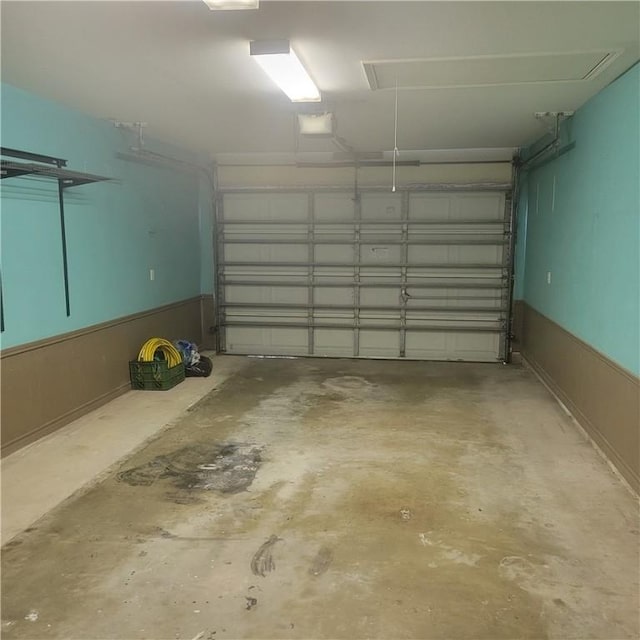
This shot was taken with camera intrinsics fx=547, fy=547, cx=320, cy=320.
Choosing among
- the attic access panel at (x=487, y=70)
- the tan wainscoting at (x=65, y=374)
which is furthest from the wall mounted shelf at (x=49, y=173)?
the attic access panel at (x=487, y=70)

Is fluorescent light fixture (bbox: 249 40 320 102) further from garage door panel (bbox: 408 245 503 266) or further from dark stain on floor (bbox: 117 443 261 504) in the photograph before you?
garage door panel (bbox: 408 245 503 266)

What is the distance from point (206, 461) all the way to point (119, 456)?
25.8 inches

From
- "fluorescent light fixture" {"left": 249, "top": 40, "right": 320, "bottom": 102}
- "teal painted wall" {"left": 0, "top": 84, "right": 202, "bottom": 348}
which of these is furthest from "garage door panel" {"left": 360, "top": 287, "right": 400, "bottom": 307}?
"fluorescent light fixture" {"left": 249, "top": 40, "right": 320, "bottom": 102}

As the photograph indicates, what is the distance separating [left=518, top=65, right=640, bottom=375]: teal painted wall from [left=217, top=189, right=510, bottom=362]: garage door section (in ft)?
4.12

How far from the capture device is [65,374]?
4.54 m

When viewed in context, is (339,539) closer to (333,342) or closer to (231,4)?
(231,4)

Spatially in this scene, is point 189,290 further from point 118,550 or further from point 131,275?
point 118,550

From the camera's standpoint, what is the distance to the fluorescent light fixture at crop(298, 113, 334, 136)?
4384 millimetres

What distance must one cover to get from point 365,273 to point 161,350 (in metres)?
2.84

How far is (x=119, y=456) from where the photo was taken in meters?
3.93

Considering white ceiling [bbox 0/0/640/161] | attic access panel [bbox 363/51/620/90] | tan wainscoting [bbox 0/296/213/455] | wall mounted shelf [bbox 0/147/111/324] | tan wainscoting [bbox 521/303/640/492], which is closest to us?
white ceiling [bbox 0/0/640/161]

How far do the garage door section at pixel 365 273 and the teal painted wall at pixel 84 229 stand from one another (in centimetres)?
93

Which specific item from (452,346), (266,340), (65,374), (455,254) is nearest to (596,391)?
(452,346)

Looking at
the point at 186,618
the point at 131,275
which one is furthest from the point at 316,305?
the point at 186,618
